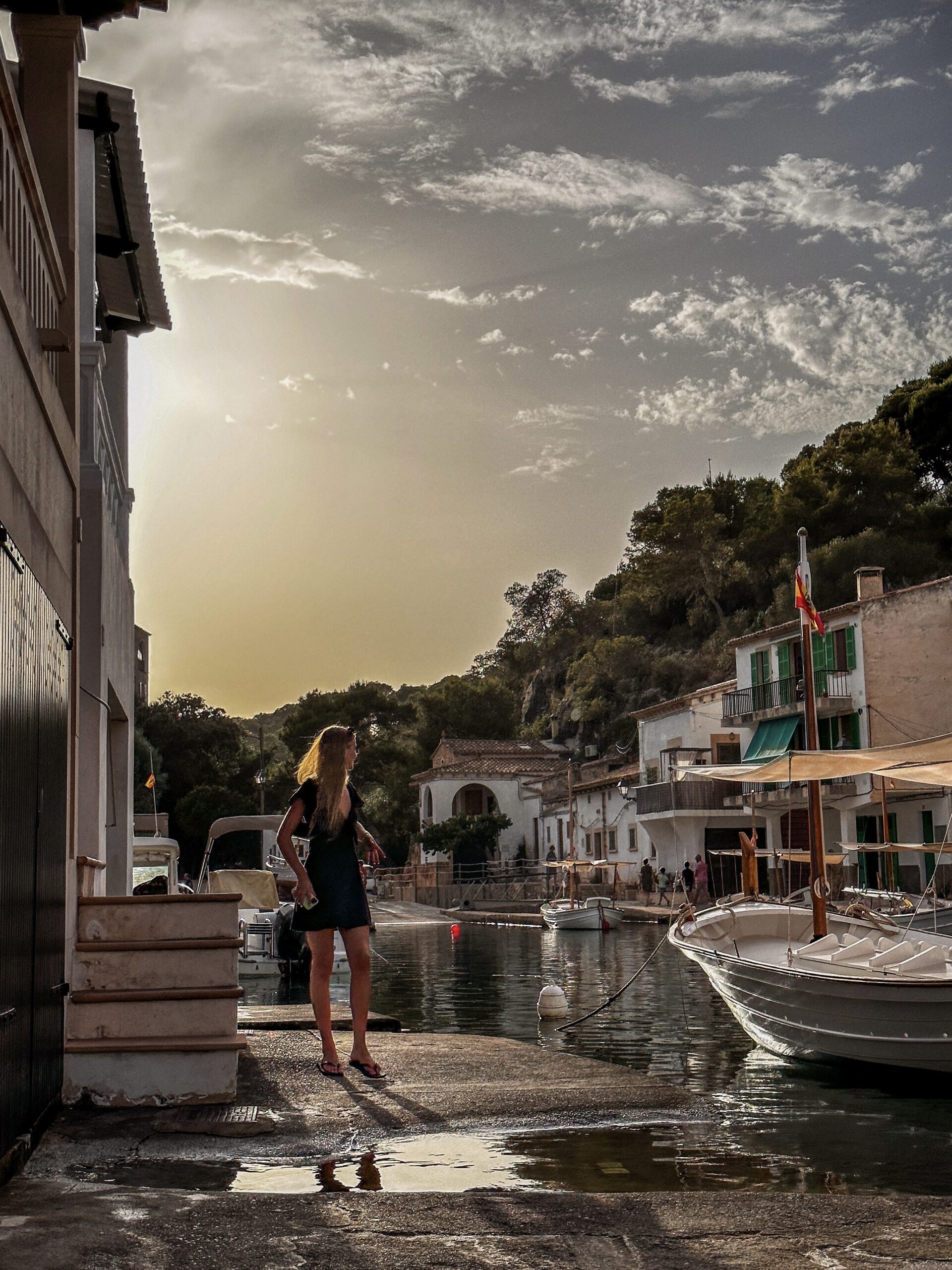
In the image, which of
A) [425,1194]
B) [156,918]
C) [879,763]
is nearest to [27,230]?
[156,918]

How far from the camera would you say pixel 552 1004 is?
1698 centimetres

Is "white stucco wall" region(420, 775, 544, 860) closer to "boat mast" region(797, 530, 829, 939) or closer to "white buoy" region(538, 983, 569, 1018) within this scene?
"white buoy" region(538, 983, 569, 1018)

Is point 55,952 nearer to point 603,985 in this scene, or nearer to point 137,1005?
point 137,1005

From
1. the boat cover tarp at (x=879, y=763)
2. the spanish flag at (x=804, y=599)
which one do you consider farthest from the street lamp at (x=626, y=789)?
the boat cover tarp at (x=879, y=763)

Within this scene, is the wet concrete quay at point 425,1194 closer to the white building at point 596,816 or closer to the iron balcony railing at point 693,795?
the iron balcony railing at point 693,795

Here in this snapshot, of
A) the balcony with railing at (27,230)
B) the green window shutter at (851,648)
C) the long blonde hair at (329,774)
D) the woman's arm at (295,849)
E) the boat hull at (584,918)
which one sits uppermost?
the green window shutter at (851,648)

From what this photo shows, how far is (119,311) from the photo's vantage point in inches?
505

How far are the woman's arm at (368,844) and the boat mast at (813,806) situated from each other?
328 inches

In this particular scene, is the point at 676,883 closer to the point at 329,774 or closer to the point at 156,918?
the point at 329,774

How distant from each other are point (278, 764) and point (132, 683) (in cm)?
7580

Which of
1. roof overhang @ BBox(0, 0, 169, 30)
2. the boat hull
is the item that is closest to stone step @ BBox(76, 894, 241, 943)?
roof overhang @ BBox(0, 0, 169, 30)

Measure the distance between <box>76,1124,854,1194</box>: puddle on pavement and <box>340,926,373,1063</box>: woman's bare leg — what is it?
1.59 m

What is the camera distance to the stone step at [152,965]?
6488mm

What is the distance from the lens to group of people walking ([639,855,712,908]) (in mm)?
46938
